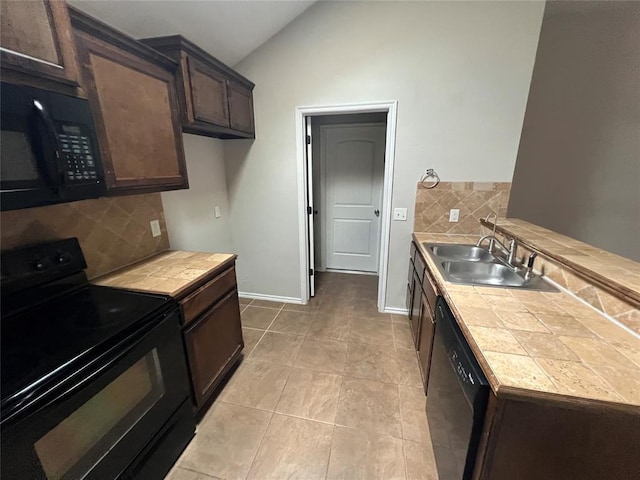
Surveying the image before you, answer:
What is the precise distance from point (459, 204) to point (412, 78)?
117 centimetres

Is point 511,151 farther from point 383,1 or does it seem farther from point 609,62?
point 609,62

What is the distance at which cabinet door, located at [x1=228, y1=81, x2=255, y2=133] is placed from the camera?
2.12 m

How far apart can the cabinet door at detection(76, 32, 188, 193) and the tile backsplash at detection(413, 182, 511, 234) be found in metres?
2.03

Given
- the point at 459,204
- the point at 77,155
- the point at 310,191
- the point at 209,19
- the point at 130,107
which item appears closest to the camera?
the point at 77,155

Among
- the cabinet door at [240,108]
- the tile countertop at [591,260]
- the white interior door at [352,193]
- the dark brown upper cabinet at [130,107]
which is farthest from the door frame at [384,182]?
the dark brown upper cabinet at [130,107]

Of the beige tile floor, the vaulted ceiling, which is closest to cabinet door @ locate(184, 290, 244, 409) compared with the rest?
the beige tile floor

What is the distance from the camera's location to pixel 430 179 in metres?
2.32

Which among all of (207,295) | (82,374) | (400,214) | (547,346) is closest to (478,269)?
(400,214)

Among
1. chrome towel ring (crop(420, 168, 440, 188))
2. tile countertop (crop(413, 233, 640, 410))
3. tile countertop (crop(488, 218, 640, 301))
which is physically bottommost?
tile countertop (crop(413, 233, 640, 410))

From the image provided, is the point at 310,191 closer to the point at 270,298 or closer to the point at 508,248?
the point at 270,298

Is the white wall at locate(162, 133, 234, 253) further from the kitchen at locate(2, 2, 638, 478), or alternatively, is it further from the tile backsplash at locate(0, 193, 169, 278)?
the tile backsplash at locate(0, 193, 169, 278)

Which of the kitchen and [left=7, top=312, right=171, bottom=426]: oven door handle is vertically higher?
the kitchen

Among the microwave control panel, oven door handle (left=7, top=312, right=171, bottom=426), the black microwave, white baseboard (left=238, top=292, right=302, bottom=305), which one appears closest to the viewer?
oven door handle (left=7, top=312, right=171, bottom=426)

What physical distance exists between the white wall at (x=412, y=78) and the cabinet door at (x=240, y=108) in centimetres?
9
